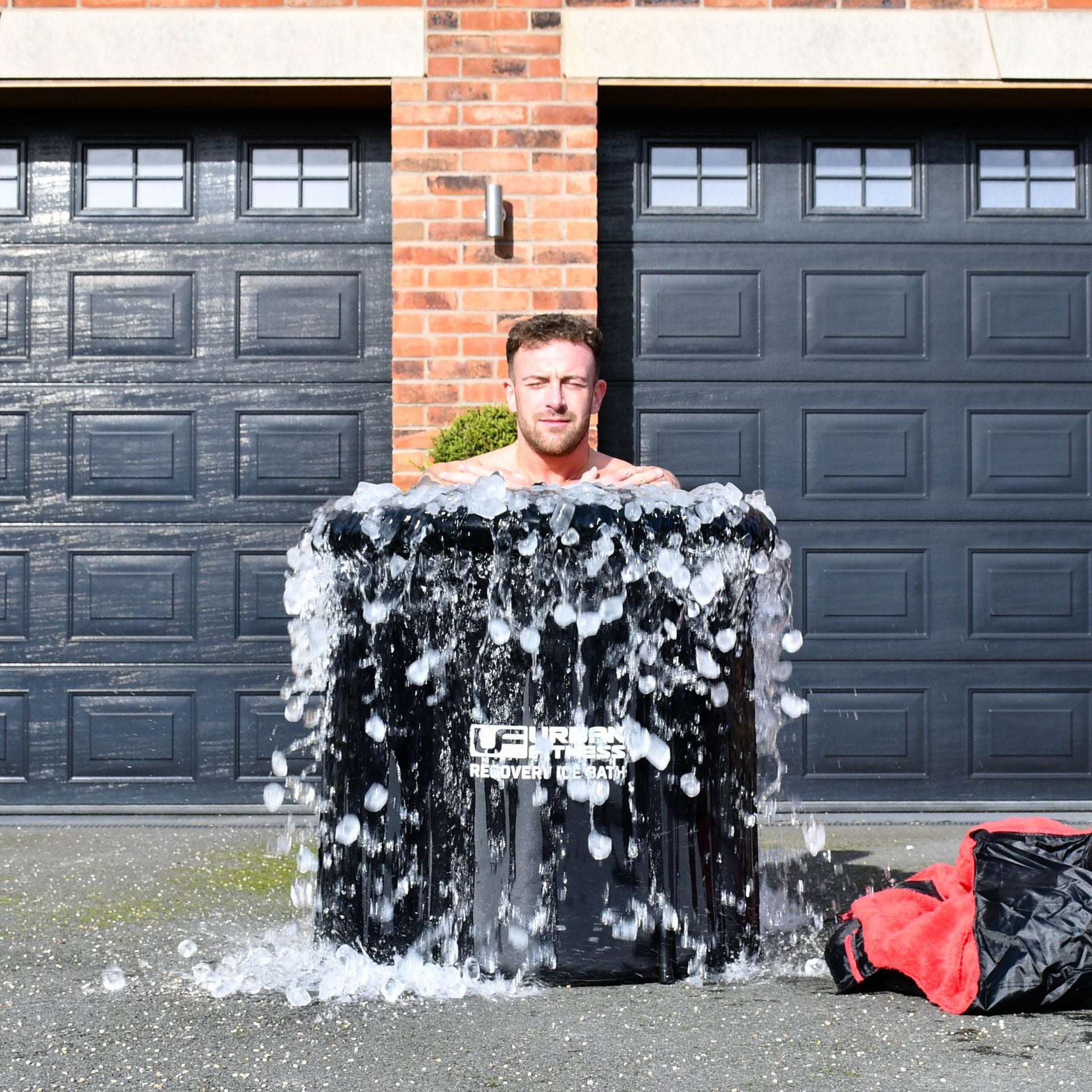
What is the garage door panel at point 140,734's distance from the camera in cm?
554

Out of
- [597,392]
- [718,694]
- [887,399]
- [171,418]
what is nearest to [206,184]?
[171,418]

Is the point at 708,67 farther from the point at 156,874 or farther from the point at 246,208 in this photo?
the point at 156,874

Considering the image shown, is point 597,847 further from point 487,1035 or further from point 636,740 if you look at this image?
point 487,1035

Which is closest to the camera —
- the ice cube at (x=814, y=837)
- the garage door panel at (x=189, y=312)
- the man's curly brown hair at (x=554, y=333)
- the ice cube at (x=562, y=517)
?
the ice cube at (x=562, y=517)

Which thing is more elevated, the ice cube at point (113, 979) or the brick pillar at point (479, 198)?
the brick pillar at point (479, 198)

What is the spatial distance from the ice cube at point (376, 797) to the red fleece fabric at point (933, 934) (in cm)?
103

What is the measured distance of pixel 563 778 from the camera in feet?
8.53

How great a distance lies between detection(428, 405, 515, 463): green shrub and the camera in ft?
16.0

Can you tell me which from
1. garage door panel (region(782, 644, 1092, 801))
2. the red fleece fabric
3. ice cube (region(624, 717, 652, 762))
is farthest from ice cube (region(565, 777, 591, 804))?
garage door panel (region(782, 644, 1092, 801))

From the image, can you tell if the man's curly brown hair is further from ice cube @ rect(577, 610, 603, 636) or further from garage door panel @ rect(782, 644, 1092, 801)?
garage door panel @ rect(782, 644, 1092, 801)

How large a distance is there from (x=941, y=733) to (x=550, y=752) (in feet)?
11.3

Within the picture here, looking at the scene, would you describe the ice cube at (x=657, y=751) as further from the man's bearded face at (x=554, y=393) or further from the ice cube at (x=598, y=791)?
the man's bearded face at (x=554, y=393)

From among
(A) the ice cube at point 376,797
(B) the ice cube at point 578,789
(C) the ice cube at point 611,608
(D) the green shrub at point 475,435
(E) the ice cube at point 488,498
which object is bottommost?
(A) the ice cube at point 376,797

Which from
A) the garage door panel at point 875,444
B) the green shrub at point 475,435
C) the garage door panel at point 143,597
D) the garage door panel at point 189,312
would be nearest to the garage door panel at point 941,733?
the garage door panel at point 875,444
